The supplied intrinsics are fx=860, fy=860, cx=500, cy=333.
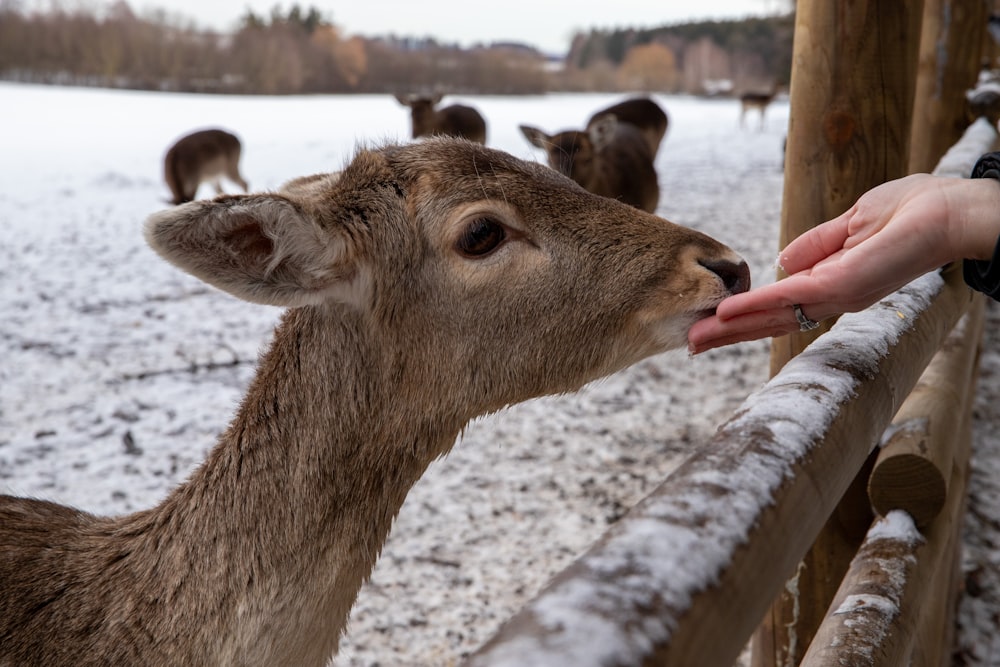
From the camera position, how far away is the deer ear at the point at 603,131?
10.2 meters

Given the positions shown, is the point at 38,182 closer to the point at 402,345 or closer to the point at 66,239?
the point at 66,239

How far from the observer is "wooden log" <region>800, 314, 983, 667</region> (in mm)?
1882

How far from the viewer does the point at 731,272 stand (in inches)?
86.0

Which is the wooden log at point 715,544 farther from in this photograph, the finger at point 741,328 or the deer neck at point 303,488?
the deer neck at point 303,488

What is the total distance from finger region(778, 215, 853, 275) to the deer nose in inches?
5.4

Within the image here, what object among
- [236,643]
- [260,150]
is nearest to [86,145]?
[260,150]

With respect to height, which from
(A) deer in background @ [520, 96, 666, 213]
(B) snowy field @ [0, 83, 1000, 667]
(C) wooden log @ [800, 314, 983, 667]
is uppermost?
(A) deer in background @ [520, 96, 666, 213]

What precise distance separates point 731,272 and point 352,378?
101 cm

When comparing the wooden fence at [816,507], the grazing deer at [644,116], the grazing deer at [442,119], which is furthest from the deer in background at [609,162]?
the wooden fence at [816,507]

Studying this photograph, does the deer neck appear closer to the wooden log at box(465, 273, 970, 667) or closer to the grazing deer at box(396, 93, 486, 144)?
the wooden log at box(465, 273, 970, 667)

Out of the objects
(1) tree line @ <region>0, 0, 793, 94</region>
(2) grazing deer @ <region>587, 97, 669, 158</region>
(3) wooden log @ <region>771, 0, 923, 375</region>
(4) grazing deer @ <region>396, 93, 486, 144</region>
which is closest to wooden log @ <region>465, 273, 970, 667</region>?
(3) wooden log @ <region>771, 0, 923, 375</region>

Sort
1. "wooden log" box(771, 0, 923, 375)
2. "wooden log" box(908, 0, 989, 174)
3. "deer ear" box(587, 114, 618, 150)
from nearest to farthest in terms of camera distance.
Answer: "wooden log" box(771, 0, 923, 375)
"wooden log" box(908, 0, 989, 174)
"deer ear" box(587, 114, 618, 150)

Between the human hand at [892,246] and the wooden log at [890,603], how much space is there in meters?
0.71

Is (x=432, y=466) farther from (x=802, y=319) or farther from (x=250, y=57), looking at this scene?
(x=250, y=57)
